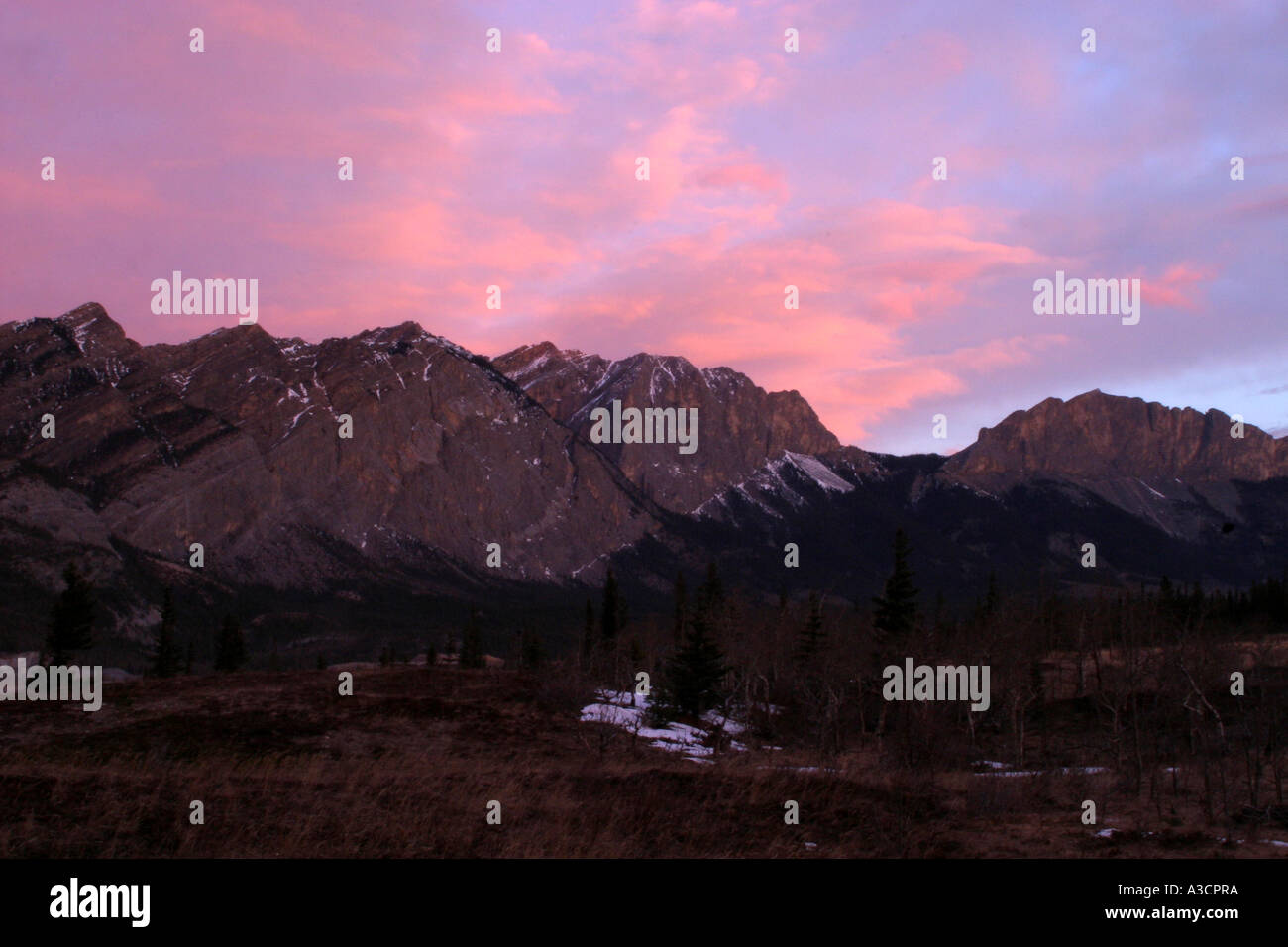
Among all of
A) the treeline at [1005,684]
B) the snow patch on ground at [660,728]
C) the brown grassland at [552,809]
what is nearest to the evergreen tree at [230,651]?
the treeline at [1005,684]

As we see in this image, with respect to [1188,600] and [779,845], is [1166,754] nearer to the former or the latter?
[779,845]

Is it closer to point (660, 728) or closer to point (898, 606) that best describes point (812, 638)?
point (898, 606)

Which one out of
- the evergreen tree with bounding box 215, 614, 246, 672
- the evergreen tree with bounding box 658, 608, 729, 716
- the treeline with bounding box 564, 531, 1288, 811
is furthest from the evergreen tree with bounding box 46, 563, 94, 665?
the evergreen tree with bounding box 658, 608, 729, 716

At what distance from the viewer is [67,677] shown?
53219 millimetres

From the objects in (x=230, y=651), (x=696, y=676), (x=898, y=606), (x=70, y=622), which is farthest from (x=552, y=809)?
(x=230, y=651)

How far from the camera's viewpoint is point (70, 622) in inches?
2623

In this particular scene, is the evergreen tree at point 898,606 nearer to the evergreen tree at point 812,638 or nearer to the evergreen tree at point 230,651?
the evergreen tree at point 812,638

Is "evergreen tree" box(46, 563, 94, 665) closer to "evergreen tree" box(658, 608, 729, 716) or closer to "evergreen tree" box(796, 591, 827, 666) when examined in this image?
"evergreen tree" box(658, 608, 729, 716)

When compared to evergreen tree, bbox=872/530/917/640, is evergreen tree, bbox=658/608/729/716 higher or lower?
lower

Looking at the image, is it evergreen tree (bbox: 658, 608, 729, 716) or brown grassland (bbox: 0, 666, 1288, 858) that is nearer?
brown grassland (bbox: 0, 666, 1288, 858)

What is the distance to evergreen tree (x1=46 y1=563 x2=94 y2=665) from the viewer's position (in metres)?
66.0

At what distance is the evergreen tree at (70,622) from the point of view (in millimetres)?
66000

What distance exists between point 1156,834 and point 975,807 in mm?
3372
